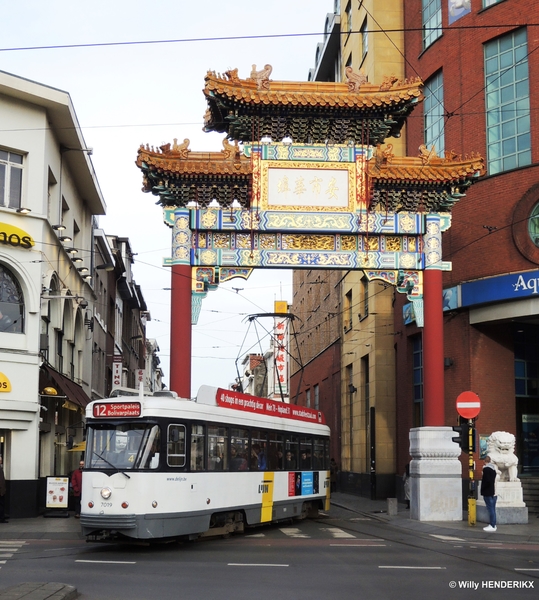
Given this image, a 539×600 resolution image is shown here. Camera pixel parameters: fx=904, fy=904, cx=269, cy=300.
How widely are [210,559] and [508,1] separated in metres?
21.2

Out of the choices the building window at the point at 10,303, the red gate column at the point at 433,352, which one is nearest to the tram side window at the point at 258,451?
the red gate column at the point at 433,352

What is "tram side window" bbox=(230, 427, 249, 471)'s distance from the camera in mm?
20156

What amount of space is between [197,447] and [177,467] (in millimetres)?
913

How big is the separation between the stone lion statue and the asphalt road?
381 centimetres

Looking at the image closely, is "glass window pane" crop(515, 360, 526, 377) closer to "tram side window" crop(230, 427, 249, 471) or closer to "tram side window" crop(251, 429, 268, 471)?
"tram side window" crop(251, 429, 268, 471)

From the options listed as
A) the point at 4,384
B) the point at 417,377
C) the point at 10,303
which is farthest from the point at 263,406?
the point at 417,377

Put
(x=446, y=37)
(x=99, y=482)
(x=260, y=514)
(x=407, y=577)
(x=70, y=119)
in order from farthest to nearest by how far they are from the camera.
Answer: (x=446, y=37) → (x=70, y=119) → (x=260, y=514) → (x=99, y=482) → (x=407, y=577)

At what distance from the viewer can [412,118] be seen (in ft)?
112

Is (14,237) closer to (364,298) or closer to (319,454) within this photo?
(319,454)

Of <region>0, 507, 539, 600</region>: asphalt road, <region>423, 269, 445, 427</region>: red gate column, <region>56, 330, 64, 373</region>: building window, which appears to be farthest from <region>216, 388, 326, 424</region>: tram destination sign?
<region>56, 330, 64, 373</region>: building window

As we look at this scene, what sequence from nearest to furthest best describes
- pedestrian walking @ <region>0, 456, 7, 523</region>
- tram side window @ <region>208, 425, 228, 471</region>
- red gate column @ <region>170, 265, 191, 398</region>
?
tram side window @ <region>208, 425, 228, 471</region>, pedestrian walking @ <region>0, 456, 7, 523</region>, red gate column @ <region>170, 265, 191, 398</region>

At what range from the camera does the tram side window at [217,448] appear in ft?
62.6

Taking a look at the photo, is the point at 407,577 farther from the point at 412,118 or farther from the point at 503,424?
the point at 412,118

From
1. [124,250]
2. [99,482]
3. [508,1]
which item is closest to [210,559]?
[99,482]
